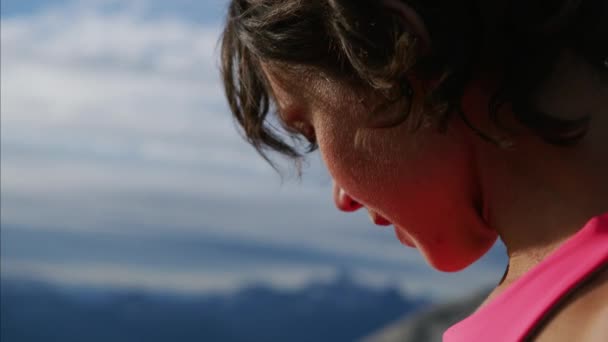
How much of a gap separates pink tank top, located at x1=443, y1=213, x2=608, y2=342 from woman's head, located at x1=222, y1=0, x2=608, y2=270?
84 millimetres

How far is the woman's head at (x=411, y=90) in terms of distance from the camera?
3.07ft

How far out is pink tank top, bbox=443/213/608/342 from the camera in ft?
2.88

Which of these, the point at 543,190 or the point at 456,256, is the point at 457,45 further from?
the point at 456,256

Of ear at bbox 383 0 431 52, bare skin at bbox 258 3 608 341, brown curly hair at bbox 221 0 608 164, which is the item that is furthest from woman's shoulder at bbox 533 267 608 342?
ear at bbox 383 0 431 52

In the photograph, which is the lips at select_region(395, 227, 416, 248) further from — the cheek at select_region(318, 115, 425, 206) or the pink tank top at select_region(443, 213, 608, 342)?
the pink tank top at select_region(443, 213, 608, 342)

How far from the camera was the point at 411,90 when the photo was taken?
99cm

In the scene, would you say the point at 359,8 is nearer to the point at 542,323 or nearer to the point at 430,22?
the point at 430,22

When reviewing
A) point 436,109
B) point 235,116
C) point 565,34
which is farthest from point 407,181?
point 235,116

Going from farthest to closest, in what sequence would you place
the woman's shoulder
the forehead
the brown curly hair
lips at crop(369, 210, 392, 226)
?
lips at crop(369, 210, 392, 226) < the forehead < the brown curly hair < the woman's shoulder

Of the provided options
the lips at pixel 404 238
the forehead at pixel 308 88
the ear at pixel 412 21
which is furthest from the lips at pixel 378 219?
the ear at pixel 412 21

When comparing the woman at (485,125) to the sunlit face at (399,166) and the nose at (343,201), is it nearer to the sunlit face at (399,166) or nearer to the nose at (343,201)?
the sunlit face at (399,166)

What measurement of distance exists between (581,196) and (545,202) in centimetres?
3

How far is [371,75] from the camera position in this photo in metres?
0.99

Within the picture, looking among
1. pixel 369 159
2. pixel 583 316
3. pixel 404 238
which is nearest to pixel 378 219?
pixel 404 238
